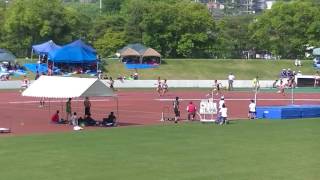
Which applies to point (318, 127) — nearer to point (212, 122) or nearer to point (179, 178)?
point (212, 122)

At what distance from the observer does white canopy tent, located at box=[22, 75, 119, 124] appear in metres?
37.7

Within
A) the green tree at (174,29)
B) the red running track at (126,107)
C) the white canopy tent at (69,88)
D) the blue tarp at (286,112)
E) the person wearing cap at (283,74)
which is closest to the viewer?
the white canopy tent at (69,88)

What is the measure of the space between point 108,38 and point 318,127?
77292mm

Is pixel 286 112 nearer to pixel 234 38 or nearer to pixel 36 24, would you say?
pixel 36 24

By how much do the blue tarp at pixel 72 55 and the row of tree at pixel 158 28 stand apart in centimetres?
1945

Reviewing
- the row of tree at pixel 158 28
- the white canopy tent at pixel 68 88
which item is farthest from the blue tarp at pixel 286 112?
the row of tree at pixel 158 28

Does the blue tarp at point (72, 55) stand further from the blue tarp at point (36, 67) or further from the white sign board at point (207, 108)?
the white sign board at point (207, 108)

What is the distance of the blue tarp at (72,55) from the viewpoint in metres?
83.1

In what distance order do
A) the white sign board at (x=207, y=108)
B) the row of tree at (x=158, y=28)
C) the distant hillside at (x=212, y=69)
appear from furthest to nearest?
the row of tree at (x=158, y=28)
the distant hillside at (x=212, y=69)
the white sign board at (x=207, y=108)

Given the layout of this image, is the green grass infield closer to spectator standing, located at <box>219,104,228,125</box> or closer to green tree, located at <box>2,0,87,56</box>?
spectator standing, located at <box>219,104,228,125</box>

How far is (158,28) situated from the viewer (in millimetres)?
105938

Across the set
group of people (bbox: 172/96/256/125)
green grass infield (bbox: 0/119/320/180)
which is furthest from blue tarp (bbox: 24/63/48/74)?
green grass infield (bbox: 0/119/320/180)

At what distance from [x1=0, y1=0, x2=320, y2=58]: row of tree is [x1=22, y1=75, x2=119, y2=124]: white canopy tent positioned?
2512 inches

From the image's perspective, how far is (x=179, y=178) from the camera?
20.0m
